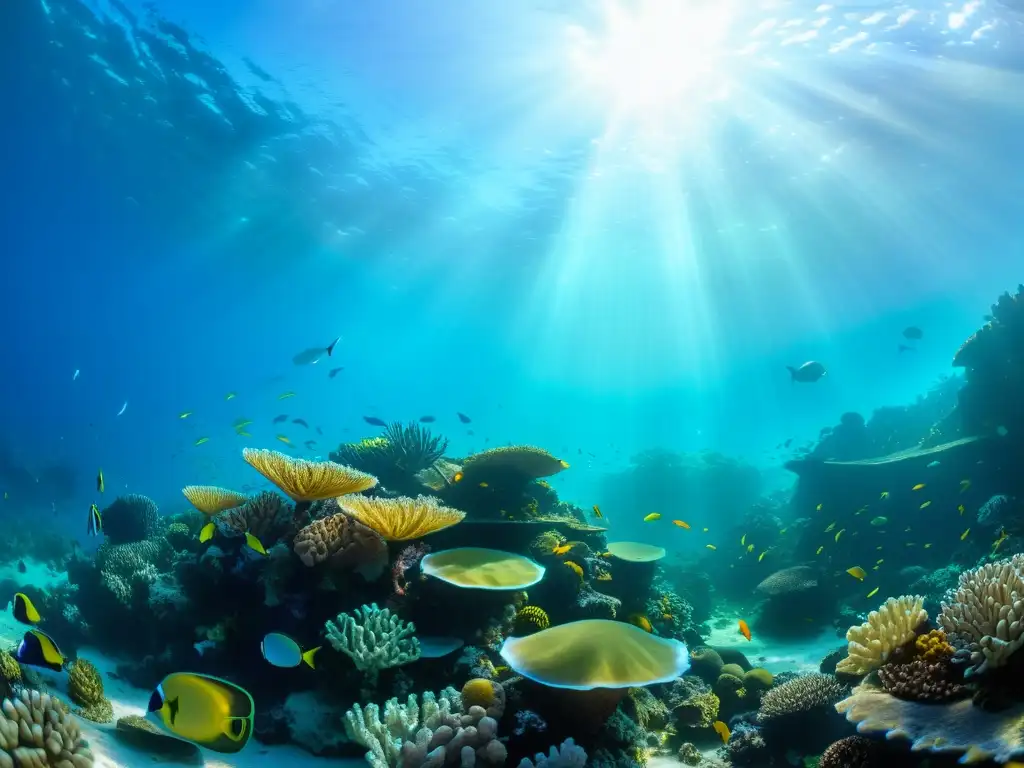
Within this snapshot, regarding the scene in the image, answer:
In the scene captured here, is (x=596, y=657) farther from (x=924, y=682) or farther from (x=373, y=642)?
(x=924, y=682)

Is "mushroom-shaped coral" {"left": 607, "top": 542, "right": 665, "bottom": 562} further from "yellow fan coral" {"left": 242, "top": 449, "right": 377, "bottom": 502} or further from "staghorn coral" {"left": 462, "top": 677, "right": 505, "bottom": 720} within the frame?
"yellow fan coral" {"left": 242, "top": 449, "right": 377, "bottom": 502}

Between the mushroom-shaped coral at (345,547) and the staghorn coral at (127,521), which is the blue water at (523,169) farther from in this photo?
the mushroom-shaped coral at (345,547)

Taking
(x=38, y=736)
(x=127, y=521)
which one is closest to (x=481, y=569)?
(x=38, y=736)

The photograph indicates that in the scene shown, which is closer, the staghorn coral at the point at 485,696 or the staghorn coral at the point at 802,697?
the staghorn coral at the point at 485,696

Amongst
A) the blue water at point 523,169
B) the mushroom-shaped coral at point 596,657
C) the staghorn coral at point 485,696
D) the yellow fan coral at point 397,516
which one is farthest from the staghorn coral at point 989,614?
the blue water at point 523,169

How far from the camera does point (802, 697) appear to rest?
5.48m

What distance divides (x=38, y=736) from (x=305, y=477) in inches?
109

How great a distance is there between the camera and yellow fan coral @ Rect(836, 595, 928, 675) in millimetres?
4199

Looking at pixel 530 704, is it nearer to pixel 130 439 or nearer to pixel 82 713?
pixel 82 713

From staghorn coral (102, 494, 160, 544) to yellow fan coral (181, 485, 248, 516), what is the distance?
502 centimetres

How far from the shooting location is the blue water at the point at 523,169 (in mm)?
18312

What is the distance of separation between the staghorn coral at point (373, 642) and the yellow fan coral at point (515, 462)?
12.5ft

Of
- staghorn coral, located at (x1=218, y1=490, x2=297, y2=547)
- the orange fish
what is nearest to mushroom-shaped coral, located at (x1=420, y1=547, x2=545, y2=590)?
staghorn coral, located at (x1=218, y1=490, x2=297, y2=547)

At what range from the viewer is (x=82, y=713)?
4742 mm
